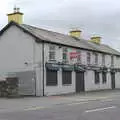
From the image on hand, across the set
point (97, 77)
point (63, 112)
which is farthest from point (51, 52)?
point (63, 112)

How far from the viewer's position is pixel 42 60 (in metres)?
37.7

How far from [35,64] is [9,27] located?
5.19 meters

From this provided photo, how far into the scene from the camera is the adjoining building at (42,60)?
3775cm

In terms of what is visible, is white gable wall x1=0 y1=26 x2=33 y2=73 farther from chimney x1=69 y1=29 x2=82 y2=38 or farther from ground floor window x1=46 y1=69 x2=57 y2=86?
chimney x1=69 y1=29 x2=82 y2=38

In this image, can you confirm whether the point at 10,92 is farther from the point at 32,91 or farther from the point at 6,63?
the point at 6,63

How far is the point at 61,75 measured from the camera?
40062mm

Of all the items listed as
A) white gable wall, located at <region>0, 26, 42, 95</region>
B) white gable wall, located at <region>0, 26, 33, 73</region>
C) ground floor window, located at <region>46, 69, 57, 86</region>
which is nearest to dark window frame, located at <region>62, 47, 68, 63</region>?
ground floor window, located at <region>46, 69, 57, 86</region>

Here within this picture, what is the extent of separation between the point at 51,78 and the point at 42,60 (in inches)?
83.0

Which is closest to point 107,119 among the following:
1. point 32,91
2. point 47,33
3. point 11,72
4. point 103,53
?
point 32,91

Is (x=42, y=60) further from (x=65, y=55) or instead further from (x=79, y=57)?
(x=79, y=57)

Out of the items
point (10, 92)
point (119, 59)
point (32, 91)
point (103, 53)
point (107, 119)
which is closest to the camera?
point (107, 119)

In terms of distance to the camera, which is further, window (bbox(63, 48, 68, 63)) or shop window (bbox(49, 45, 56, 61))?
window (bbox(63, 48, 68, 63))

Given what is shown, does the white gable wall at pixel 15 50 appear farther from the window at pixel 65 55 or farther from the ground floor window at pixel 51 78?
the window at pixel 65 55

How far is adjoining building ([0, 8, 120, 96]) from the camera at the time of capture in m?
37.8
